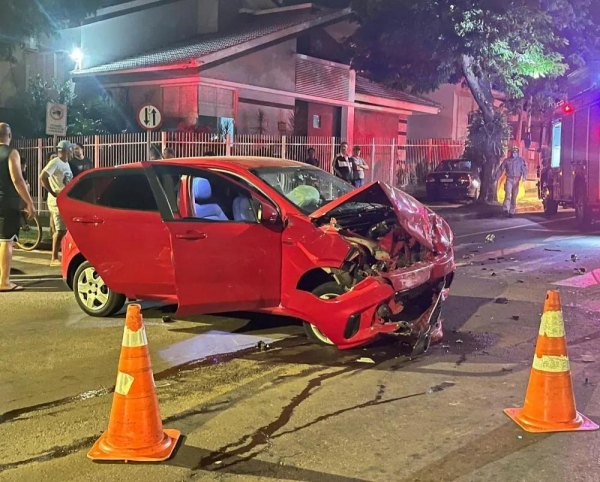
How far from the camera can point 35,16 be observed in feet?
64.4

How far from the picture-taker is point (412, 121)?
35.5 m

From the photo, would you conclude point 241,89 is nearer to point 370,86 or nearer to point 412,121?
point 370,86

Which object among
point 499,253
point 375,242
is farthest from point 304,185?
point 499,253

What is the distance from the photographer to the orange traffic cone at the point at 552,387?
4.39 m

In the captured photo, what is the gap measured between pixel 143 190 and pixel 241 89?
15137mm

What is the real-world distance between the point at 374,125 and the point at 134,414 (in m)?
25.1

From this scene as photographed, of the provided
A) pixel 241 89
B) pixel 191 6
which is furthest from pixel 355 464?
pixel 191 6

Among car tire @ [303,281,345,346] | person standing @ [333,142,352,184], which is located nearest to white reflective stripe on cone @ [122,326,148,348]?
car tire @ [303,281,345,346]

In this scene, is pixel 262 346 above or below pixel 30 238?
below

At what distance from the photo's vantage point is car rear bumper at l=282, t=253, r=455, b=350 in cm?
571

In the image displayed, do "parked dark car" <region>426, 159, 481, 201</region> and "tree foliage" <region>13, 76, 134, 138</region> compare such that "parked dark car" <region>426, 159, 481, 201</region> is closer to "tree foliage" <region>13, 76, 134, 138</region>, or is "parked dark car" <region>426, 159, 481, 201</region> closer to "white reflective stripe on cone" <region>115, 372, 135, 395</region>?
"tree foliage" <region>13, 76, 134, 138</region>

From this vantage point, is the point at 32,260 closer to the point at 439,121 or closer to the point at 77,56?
the point at 77,56

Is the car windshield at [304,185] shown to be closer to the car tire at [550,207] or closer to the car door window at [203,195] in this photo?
the car door window at [203,195]

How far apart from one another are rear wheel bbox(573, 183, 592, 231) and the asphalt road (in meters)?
8.44
